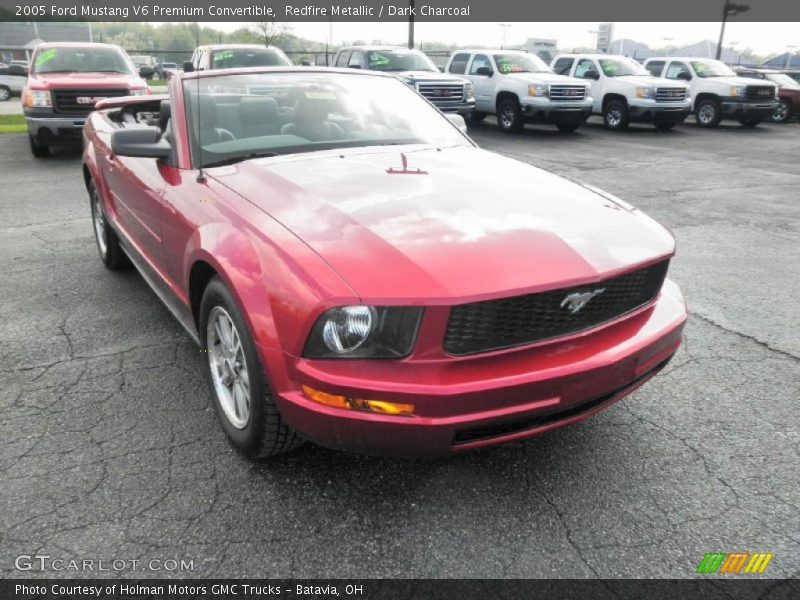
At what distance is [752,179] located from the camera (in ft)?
33.6

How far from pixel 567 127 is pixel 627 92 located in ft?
6.27

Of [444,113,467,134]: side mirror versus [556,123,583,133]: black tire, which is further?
[556,123,583,133]: black tire

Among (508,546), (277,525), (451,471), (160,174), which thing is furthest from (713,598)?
(160,174)

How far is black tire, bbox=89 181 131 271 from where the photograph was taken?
16.4 feet

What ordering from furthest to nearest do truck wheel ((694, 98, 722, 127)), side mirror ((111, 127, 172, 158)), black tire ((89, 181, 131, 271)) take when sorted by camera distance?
1. truck wheel ((694, 98, 722, 127))
2. black tire ((89, 181, 131, 271))
3. side mirror ((111, 127, 172, 158))

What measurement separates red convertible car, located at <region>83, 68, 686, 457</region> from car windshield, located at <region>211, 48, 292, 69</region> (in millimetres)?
10652

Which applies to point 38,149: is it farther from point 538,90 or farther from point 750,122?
point 750,122

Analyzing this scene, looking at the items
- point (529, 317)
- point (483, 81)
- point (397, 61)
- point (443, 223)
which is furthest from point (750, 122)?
point (529, 317)

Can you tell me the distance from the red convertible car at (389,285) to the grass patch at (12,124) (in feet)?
41.4

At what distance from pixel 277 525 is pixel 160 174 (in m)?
2.02

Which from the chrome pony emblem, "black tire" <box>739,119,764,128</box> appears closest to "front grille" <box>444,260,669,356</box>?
the chrome pony emblem

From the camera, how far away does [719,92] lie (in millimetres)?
17594

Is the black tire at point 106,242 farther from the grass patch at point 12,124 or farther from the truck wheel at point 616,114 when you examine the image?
the truck wheel at point 616,114

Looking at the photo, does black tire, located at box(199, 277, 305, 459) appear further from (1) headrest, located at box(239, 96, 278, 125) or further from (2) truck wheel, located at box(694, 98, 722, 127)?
(2) truck wheel, located at box(694, 98, 722, 127)
